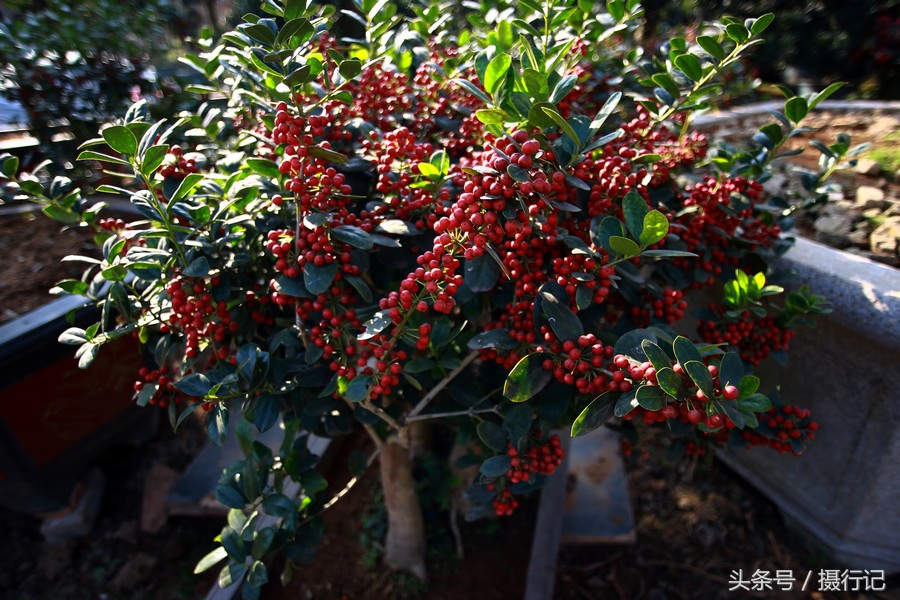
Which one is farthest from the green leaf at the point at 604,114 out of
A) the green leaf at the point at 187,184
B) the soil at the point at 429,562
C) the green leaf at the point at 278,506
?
the soil at the point at 429,562

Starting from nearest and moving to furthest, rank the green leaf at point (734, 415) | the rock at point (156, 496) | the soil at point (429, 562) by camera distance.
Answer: the green leaf at point (734, 415)
the soil at point (429, 562)
the rock at point (156, 496)

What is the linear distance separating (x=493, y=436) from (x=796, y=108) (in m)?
1.03

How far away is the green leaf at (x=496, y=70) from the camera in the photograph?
94 cm

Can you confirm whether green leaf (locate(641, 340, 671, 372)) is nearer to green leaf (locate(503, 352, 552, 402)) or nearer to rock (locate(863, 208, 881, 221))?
green leaf (locate(503, 352, 552, 402))

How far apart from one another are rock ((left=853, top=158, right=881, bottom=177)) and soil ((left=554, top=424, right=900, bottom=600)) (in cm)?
133

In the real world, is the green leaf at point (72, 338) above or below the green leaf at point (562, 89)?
below

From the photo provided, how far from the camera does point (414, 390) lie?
1.34 m

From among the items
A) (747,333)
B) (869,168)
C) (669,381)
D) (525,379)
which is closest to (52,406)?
(525,379)

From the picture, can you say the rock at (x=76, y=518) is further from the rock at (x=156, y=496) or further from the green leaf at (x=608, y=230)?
the green leaf at (x=608, y=230)

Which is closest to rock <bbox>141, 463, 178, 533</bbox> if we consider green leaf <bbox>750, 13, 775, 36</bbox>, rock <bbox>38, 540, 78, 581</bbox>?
rock <bbox>38, 540, 78, 581</bbox>

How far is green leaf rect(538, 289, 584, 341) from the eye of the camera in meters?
0.88

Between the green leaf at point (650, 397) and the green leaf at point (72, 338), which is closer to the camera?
the green leaf at point (650, 397)

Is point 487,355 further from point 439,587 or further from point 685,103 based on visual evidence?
point 439,587

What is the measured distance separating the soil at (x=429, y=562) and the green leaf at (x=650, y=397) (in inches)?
49.6
